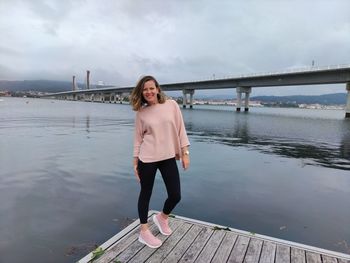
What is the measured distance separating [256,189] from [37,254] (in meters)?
6.38

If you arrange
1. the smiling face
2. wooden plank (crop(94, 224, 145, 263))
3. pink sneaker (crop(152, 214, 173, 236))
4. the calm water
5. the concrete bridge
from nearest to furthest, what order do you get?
1. wooden plank (crop(94, 224, 145, 263))
2. the smiling face
3. pink sneaker (crop(152, 214, 173, 236))
4. the calm water
5. the concrete bridge

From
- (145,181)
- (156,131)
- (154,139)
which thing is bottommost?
(145,181)

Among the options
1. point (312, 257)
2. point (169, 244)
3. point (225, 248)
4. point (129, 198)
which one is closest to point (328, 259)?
point (312, 257)

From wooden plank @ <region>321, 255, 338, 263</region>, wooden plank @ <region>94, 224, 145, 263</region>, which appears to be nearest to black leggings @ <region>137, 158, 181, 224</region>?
wooden plank @ <region>94, 224, 145, 263</region>

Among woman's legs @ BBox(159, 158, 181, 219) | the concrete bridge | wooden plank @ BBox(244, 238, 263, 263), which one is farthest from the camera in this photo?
the concrete bridge

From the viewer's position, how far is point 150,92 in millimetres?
4250

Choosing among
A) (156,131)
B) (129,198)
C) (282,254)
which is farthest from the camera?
(129,198)

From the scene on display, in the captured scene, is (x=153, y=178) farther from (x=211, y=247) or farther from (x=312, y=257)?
(x=312, y=257)

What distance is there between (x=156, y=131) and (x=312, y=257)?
290cm

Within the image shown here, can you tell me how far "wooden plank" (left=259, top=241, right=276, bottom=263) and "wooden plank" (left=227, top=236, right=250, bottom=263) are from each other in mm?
258

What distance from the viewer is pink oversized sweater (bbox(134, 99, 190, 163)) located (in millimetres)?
4184

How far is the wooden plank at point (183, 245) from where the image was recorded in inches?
161

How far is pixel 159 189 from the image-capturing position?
8750 mm

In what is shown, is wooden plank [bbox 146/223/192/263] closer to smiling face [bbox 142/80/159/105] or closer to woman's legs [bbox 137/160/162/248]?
woman's legs [bbox 137/160/162/248]
